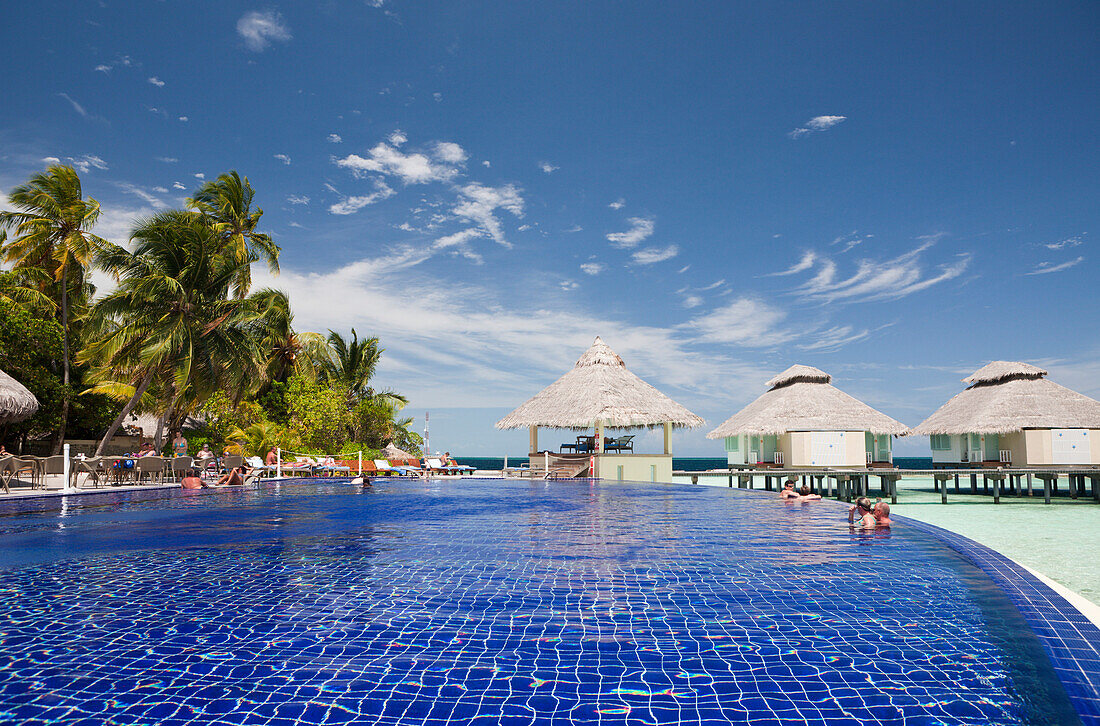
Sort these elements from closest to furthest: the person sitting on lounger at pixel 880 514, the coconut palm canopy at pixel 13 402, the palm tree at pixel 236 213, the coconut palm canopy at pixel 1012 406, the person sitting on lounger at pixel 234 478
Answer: the person sitting on lounger at pixel 880 514
the coconut palm canopy at pixel 13 402
the person sitting on lounger at pixel 234 478
the coconut palm canopy at pixel 1012 406
the palm tree at pixel 236 213

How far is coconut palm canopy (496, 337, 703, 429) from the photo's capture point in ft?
67.6

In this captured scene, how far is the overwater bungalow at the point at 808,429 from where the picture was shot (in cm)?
1947

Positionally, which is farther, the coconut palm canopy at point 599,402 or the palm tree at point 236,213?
the palm tree at point 236,213

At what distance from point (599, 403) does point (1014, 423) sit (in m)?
12.6

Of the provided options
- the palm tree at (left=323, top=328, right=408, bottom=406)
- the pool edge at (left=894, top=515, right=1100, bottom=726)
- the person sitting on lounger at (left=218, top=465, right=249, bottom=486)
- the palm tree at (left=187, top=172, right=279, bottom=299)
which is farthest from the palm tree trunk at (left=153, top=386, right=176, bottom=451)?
the pool edge at (left=894, top=515, right=1100, bottom=726)

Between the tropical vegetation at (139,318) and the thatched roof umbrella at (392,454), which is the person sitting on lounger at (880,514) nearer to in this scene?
the tropical vegetation at (139,318)

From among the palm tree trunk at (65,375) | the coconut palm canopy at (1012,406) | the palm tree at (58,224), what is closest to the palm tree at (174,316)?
the palm tree trunk at (65,375)

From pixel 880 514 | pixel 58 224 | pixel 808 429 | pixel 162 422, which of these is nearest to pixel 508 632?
pixel 880 514

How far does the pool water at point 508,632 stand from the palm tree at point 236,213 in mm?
17048

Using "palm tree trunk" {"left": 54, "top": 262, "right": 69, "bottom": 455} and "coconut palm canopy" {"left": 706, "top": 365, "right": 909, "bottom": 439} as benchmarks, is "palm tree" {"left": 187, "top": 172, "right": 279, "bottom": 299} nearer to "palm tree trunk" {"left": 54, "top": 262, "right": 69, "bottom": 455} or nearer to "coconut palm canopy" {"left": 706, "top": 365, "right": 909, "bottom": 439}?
"palm tree trunk" {"left": 54, "top": 262, "right": 69, "bottom": 455}

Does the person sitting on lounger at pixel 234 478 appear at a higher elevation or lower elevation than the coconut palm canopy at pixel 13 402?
lower

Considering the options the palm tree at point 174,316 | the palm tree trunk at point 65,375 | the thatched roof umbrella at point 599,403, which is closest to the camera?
the palm tree at point 174,316

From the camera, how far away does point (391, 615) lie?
14.4 feet

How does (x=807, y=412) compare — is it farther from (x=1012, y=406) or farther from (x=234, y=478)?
(x=234, y=478)
